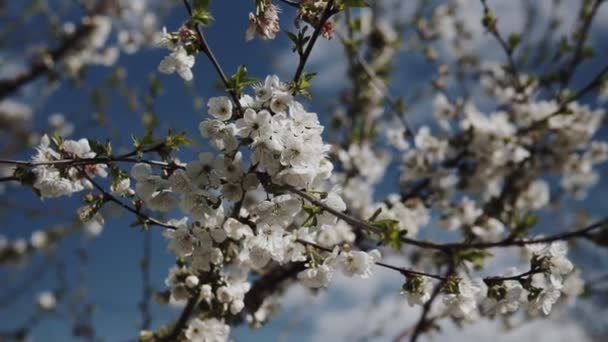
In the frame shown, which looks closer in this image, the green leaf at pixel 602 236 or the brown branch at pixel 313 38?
the brown branch at pixel 313 38

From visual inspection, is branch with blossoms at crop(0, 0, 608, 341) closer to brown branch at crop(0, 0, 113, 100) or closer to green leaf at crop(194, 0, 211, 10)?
green leaf at crop(194, 0, 211, 10)

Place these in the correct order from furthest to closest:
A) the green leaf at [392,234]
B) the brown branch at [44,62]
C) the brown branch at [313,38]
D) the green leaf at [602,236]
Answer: the brown branch at [44,62] < the green leaf at [602,236] < the brown branch at [313,38] < the green leaf at [392,234]

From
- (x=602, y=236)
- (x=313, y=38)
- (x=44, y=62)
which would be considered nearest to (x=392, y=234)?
(x=313, y=38)

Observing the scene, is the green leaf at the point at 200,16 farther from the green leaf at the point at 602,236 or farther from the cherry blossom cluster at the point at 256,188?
the green leaf at the point at 602,236

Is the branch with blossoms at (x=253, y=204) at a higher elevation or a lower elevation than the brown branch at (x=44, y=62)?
lower

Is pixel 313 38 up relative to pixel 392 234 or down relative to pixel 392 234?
up

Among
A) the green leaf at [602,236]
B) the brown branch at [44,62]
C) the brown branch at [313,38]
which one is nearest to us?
the brown branch at [313,38]

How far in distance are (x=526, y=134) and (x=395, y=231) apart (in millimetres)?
3197

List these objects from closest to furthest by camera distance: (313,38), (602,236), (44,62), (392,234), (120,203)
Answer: (392,234), (313,38), (120,203), (602,236), (44,62)

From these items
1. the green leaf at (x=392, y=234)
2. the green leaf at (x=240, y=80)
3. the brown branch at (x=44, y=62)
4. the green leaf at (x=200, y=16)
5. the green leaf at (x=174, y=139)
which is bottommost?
the green leaf at (x=392, y=234)

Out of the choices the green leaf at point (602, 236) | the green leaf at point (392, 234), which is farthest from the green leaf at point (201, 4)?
the green leaf at point (602, 236)

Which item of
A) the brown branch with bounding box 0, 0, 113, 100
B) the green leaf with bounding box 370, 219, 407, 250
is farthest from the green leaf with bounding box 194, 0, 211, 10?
the brown branch with bounding box 0, 0, 113, 100

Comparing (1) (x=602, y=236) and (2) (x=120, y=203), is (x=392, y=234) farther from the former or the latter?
(1) (x=602, y=236)

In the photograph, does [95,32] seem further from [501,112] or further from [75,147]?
[75,147]
